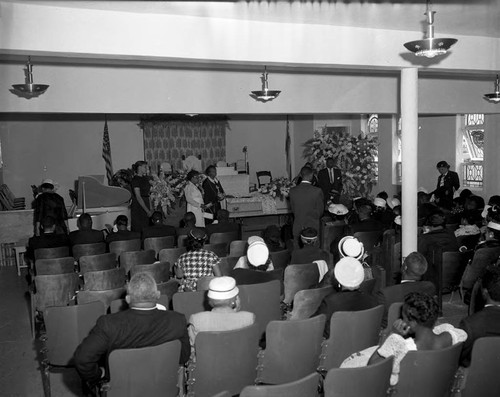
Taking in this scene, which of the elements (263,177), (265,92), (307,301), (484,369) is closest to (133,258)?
(307,301)

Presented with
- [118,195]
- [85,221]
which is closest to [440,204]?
[118,195]

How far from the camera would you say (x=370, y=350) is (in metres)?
4.07

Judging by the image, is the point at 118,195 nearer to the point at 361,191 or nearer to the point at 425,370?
the point at 361,191

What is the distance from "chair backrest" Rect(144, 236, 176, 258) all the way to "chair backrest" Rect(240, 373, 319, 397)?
550cm

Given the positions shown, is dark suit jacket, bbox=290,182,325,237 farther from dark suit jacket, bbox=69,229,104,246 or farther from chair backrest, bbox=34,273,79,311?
chair backrest, bbox=34,273,79,311

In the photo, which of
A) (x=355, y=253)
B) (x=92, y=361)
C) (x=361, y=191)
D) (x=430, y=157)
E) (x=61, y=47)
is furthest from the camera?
(x=430, y=157)

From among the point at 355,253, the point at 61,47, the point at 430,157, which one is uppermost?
the point at 61,47

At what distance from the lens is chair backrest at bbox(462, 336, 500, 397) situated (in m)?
3.69

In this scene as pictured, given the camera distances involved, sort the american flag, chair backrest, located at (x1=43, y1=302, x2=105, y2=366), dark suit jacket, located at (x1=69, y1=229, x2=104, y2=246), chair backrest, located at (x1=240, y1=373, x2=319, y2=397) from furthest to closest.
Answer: the american flag
dark suit jacket, located at (x1=69, y1=229, x2=104, y2=246)
chair backrest, located at (x1=43, y1=302, x2=105, y2=366)
chair backrest, located at (x1=240, y1=373, x2=319, y2=397)

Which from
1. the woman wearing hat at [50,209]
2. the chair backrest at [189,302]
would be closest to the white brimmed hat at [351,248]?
the chair backrest at [189,302]

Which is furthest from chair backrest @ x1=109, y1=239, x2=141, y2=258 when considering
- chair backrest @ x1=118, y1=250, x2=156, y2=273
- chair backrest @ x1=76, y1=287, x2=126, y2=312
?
chair backrest @ x1=76, y1=287, x2=126, y2=312

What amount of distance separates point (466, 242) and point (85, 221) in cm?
547

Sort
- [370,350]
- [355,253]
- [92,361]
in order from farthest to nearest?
[355,253] → [370,350] → [92,361]

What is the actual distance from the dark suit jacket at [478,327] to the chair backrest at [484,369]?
259 mm
